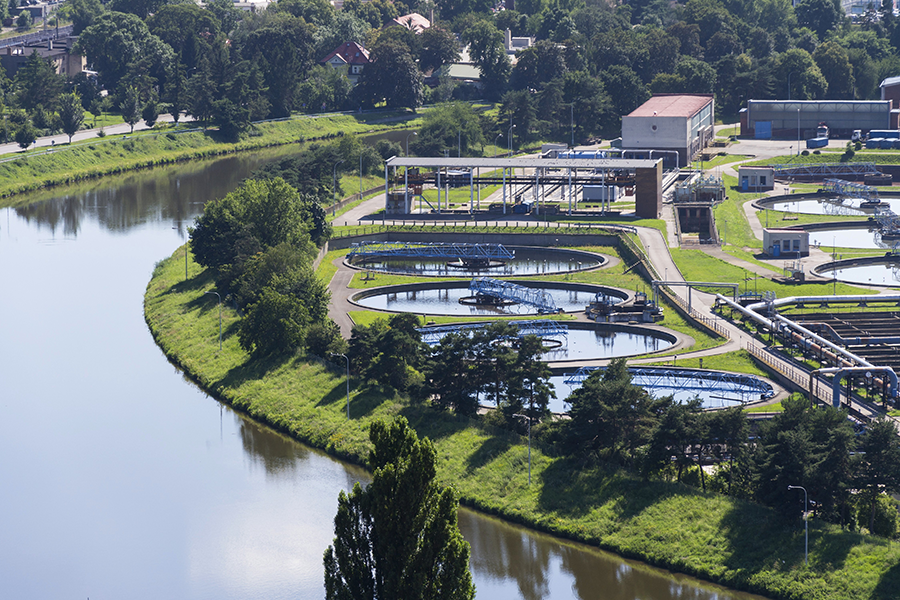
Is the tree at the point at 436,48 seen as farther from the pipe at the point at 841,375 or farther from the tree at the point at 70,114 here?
the pipe at the point at 841,375

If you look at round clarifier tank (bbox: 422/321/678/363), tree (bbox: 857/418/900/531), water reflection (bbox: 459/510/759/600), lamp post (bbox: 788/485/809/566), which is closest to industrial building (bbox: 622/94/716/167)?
round clarifier tank (bbox: 422/321/678/363)

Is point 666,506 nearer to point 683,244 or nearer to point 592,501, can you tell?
point 592,501

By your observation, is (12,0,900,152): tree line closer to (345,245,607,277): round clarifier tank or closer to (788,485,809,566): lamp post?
(345,245,607,277): round clarifier tank

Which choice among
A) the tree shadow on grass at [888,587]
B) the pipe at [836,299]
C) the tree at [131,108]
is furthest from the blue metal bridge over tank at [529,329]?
the tree at [131,108]

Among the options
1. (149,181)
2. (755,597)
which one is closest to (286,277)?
(755,597)

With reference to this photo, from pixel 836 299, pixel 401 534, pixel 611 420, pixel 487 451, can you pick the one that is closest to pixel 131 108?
pixel 836 299
